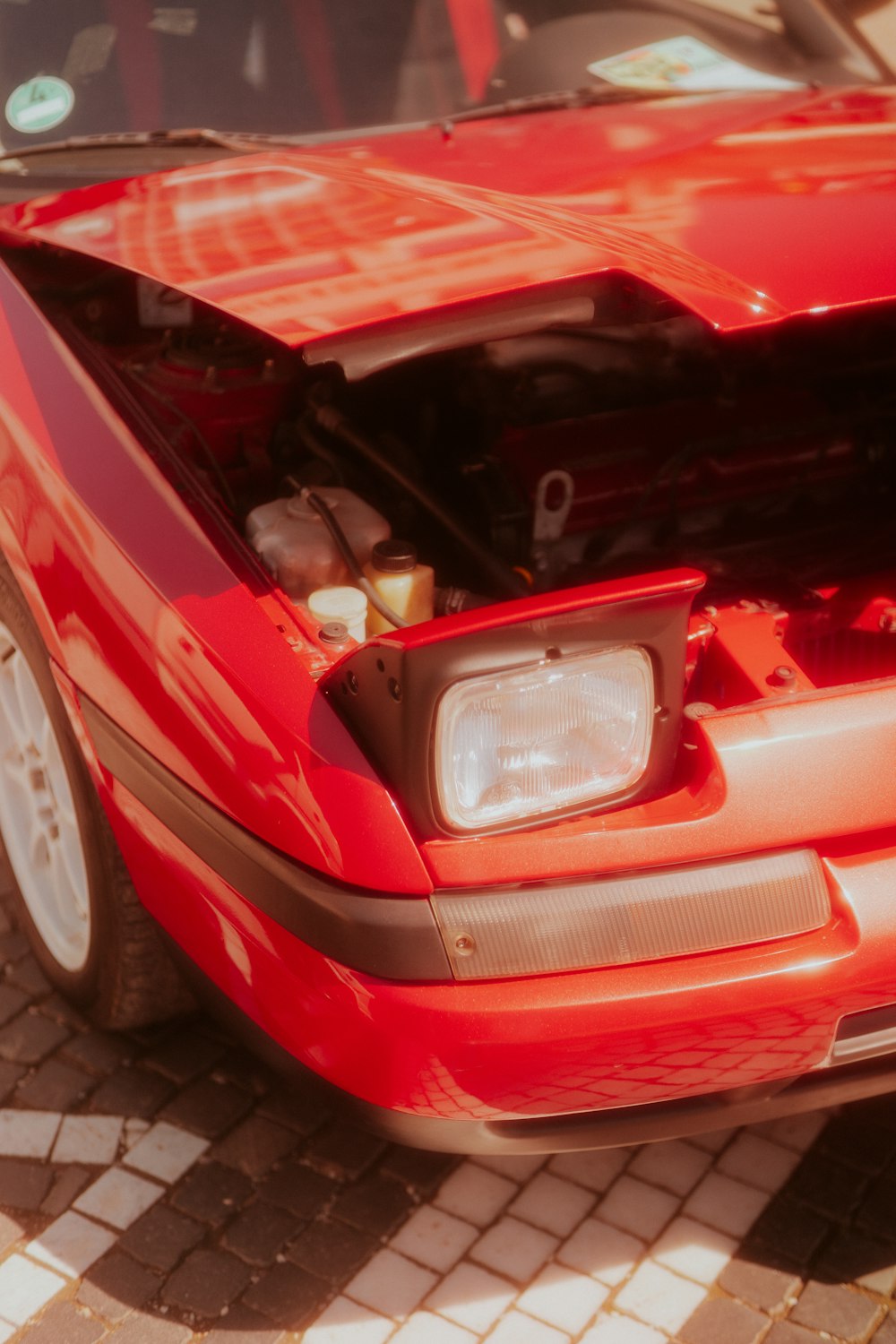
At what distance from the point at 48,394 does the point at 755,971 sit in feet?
4.08

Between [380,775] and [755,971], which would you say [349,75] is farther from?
[755,971]

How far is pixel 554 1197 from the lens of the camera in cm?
209

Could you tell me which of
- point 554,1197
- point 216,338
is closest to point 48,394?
point 216,338

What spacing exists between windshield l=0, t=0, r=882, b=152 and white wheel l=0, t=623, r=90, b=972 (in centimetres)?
105

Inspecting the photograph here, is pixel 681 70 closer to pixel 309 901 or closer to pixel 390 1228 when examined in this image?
pixel 309 901

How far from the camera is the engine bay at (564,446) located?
2053 mm

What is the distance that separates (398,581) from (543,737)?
0.47 meters

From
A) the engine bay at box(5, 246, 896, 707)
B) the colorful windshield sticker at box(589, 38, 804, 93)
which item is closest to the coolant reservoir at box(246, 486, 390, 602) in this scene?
the engine bay at box(5, 246, 896, 707)

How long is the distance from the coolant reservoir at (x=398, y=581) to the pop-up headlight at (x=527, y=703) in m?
0.37

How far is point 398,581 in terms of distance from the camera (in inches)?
75.3

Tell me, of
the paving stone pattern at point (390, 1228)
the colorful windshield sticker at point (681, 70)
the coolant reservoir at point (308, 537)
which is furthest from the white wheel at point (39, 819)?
the colorful windshield sticker at point (681, 70)

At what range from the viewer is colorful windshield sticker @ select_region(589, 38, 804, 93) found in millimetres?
2861

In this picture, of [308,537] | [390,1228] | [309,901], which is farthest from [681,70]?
[390,1228]

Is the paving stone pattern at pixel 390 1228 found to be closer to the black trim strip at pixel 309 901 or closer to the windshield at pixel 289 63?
the black trim strip at pixel 309 901
